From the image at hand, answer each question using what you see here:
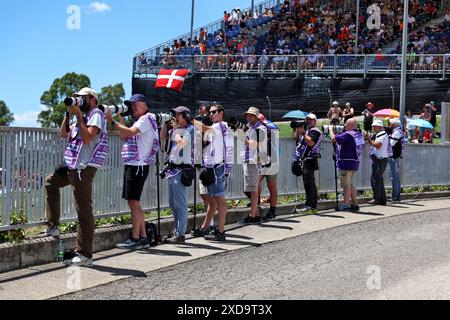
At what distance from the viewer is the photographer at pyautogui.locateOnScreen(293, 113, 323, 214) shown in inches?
496

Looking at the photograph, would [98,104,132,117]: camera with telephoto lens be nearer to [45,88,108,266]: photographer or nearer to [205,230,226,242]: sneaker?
[45,88,108,266]: photographer

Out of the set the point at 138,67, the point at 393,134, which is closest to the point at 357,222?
the point at 393,134

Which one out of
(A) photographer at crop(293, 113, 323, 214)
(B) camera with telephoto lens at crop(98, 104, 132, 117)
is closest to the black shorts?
(B) camera with telephoto lens at crop(98, 104, 132, 117)

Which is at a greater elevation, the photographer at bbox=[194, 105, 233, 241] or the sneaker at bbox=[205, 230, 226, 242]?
the photographer at bbox=[194, 105, 233, 241]

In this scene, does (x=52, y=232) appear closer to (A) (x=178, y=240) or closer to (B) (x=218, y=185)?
(A) (x=178, y=240)

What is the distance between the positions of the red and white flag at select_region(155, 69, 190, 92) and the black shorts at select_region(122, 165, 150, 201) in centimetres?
1968

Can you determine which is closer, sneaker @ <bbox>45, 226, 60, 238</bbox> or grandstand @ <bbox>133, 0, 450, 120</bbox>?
sneaker @ <bbox>45, 226, 60, 238</bbox>

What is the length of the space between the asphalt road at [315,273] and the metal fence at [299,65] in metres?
15.9

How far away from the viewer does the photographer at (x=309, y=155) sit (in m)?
12.6

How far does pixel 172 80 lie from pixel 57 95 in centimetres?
4043

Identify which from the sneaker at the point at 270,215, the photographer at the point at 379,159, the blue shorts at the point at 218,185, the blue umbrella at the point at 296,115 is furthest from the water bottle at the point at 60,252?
the blue umbrella at the point at 296,115

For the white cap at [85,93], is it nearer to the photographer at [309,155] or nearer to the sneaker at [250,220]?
the sneaker at [250,220]

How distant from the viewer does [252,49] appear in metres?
32.8
